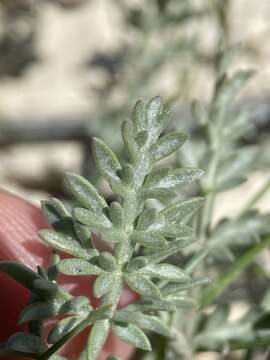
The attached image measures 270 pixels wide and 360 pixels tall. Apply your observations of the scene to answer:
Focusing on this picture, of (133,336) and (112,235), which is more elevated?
(112,235)

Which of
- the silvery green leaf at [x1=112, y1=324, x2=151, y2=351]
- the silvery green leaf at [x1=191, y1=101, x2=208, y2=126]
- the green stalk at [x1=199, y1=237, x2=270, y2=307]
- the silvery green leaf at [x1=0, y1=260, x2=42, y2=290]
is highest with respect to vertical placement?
the silvery green leaf at [x1=191, y1=101, x2=208, y2=126]

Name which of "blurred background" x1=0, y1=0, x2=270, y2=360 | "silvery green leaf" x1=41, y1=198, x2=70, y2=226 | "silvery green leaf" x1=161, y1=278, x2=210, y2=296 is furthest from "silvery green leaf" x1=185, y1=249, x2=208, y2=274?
"blurred background" x1=0, y1=0, x2=270, y2=360

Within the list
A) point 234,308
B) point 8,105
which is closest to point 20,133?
point 8,105

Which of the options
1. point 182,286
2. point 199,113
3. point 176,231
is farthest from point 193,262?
point 199,113

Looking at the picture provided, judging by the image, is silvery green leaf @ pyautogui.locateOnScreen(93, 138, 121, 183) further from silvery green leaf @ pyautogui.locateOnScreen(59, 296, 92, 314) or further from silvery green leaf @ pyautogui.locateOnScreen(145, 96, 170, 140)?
silvery green leaf @ pyautogui.locateOnScreen(59, 296, 92, 314)

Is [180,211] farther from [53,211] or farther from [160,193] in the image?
[53,211]

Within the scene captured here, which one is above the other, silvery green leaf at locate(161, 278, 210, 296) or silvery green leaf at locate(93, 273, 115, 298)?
silvery green leaf at locate(161, 278, 210, 296)

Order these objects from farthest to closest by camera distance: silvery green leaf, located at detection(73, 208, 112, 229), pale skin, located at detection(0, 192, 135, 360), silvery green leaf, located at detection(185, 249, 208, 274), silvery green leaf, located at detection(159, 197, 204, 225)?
pale skin, located at detection(0, 192, 135, 360) → silvery green leaf, located at detection(185, 249, 208, 274) → silvery green leaf, located at detection(159, 197, 204, 225) → silvery green leaf, located at detection(73, 208, 112, 229)

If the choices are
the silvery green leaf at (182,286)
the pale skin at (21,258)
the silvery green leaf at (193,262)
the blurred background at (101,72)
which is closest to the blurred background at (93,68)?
the blurred background at (101,72)
